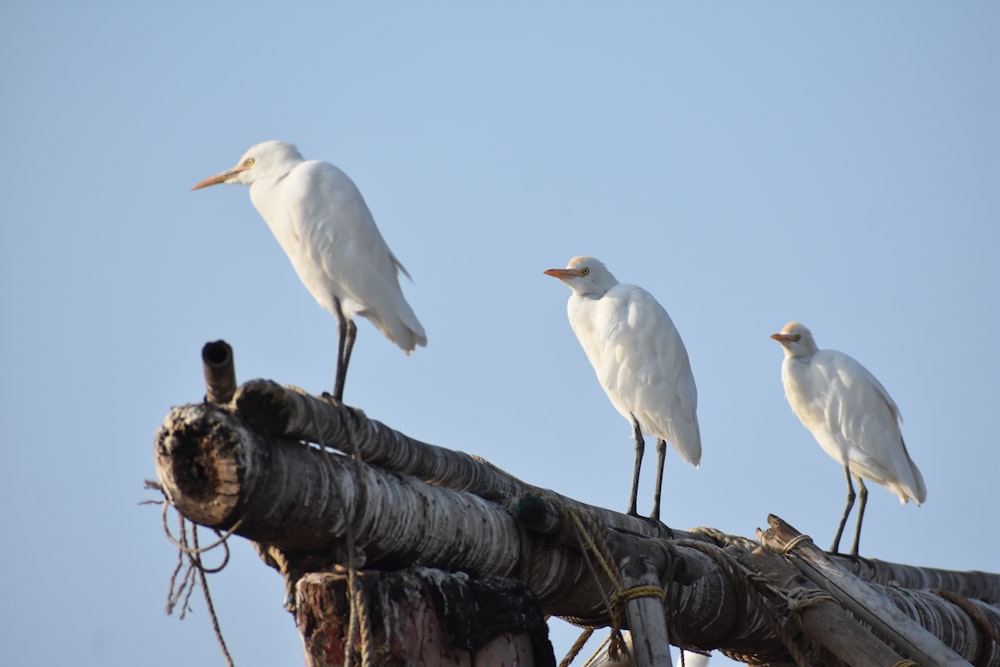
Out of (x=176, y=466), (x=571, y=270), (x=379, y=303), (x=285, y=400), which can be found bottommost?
(x=176, y=466)

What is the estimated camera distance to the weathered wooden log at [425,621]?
138 inches

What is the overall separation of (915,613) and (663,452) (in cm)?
379

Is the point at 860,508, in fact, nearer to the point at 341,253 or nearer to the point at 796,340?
the point at 796,340

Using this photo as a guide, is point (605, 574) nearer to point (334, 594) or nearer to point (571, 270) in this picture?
point (334, 594)

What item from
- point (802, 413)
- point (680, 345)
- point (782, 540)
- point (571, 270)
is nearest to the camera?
point (782, 540)

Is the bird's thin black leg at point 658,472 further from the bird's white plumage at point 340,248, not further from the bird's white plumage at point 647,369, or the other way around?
the bird's white plumage at point 340,248

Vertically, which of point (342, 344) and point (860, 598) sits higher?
point (342, 344)

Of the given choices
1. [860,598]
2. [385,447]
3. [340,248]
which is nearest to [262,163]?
[340,248]

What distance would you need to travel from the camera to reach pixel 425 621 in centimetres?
362

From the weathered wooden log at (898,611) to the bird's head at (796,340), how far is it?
5.12m

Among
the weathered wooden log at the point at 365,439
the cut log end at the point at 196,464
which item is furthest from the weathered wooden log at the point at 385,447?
the cut log end at the point at 196,464

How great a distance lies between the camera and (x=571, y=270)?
389 inches

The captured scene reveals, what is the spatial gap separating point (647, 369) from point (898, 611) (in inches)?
171

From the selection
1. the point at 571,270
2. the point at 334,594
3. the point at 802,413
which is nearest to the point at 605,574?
the point at 334,594
